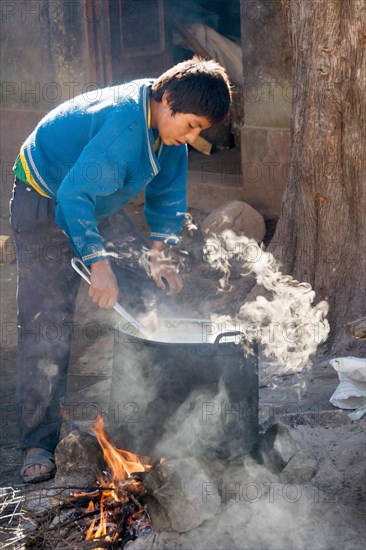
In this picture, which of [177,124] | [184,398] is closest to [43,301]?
[184,398]

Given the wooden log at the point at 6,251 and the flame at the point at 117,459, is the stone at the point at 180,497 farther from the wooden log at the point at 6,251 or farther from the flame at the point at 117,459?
the wooden log at the point at 6,251

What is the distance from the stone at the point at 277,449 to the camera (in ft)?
12.5

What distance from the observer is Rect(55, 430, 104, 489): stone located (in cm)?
399

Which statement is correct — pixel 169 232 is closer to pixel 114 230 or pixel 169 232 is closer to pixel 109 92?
pixel 114 230

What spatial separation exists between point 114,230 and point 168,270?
0.37 meters

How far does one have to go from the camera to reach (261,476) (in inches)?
147

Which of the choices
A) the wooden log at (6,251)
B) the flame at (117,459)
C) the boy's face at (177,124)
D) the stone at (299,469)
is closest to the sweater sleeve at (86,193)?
the boy's face at (177,124)

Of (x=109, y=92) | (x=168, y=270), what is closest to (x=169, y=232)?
(x=168, y=270)

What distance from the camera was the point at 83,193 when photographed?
378cm

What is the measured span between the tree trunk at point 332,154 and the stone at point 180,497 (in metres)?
2.15

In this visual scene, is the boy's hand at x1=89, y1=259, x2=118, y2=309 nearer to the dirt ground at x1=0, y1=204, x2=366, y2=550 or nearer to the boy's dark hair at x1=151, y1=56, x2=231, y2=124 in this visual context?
the boy's dark hair at x1=151, y1=56, x2=231, y2=124

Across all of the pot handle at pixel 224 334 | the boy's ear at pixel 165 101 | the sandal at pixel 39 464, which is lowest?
the sandal at pixel 39 464

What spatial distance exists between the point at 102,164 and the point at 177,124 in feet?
1.36

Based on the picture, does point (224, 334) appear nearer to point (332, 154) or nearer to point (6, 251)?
point (332, 154)
